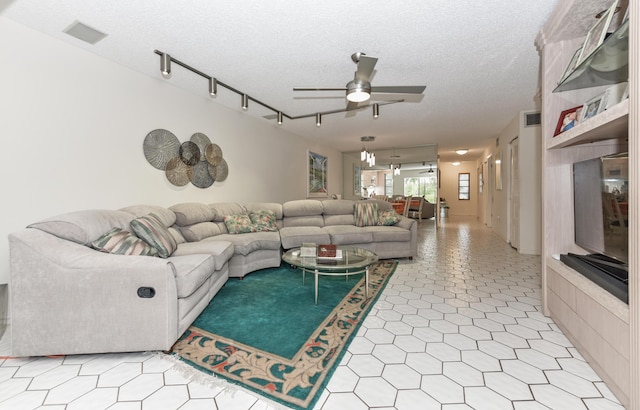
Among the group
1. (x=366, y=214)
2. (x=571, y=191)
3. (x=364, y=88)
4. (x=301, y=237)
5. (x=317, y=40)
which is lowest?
(x=301, y=237)

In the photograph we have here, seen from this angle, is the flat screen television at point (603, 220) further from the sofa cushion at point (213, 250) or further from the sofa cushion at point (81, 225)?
the sofa cushion at point (81, 225)

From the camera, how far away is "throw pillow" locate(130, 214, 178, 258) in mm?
2426

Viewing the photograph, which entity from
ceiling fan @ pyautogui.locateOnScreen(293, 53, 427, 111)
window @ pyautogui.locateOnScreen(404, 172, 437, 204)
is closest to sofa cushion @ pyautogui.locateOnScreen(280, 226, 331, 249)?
ceiling fan @ pyautogui.locateOnScreen(293, 53, 427, 111)

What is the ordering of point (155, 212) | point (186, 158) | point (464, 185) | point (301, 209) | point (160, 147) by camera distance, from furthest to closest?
point (464, 185)
point (301, 209)
point (186, 158)
point (160, 147)
point (155, 212)

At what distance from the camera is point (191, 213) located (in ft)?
11.8

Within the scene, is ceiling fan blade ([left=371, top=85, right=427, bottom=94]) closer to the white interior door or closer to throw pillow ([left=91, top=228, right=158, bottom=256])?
throw pillow ([left=91, top=228, right=158, bottom=256])

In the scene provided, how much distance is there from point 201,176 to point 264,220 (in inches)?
44.7

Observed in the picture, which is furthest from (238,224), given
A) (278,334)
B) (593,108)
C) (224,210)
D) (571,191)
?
(593,108)

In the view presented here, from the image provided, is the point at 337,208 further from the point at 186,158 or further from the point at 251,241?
the point at 186,158

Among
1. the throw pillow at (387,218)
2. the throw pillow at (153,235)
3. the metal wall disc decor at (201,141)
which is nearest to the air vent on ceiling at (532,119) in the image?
the throw pillow at (387,218)

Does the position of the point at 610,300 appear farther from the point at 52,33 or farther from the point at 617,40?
the point at 52,33

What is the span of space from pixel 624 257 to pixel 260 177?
4.95 metres

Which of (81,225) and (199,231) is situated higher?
(81,225)

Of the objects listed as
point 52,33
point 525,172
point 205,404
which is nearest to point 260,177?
point 52,33
